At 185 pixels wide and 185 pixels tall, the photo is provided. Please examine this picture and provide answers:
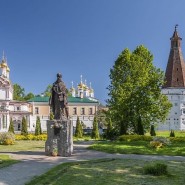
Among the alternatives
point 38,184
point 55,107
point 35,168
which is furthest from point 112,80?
point 38,184

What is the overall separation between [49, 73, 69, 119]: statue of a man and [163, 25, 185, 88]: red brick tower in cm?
5931

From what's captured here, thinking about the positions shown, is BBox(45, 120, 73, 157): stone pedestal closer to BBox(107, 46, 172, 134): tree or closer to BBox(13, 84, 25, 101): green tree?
BBox(107, 46, 172, 134): tree

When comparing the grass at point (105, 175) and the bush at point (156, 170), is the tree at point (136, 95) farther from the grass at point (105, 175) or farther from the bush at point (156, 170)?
the bush at point (156, 170)

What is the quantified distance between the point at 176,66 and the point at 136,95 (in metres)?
42.0

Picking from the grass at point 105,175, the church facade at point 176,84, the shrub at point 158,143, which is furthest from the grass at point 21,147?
the church facade at point 176,84

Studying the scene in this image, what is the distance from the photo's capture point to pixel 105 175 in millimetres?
11398

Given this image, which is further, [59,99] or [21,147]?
[21,147]

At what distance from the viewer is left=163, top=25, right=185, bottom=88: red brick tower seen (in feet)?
242

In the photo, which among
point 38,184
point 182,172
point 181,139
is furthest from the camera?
point 181,139

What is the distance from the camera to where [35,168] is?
1285 centimetres

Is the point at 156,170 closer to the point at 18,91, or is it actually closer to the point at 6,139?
the point at 6,139

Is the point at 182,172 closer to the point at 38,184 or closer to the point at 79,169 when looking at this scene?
the point at 79,169

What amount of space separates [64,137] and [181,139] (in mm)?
13105

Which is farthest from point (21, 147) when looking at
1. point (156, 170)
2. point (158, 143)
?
point (156, 170)
